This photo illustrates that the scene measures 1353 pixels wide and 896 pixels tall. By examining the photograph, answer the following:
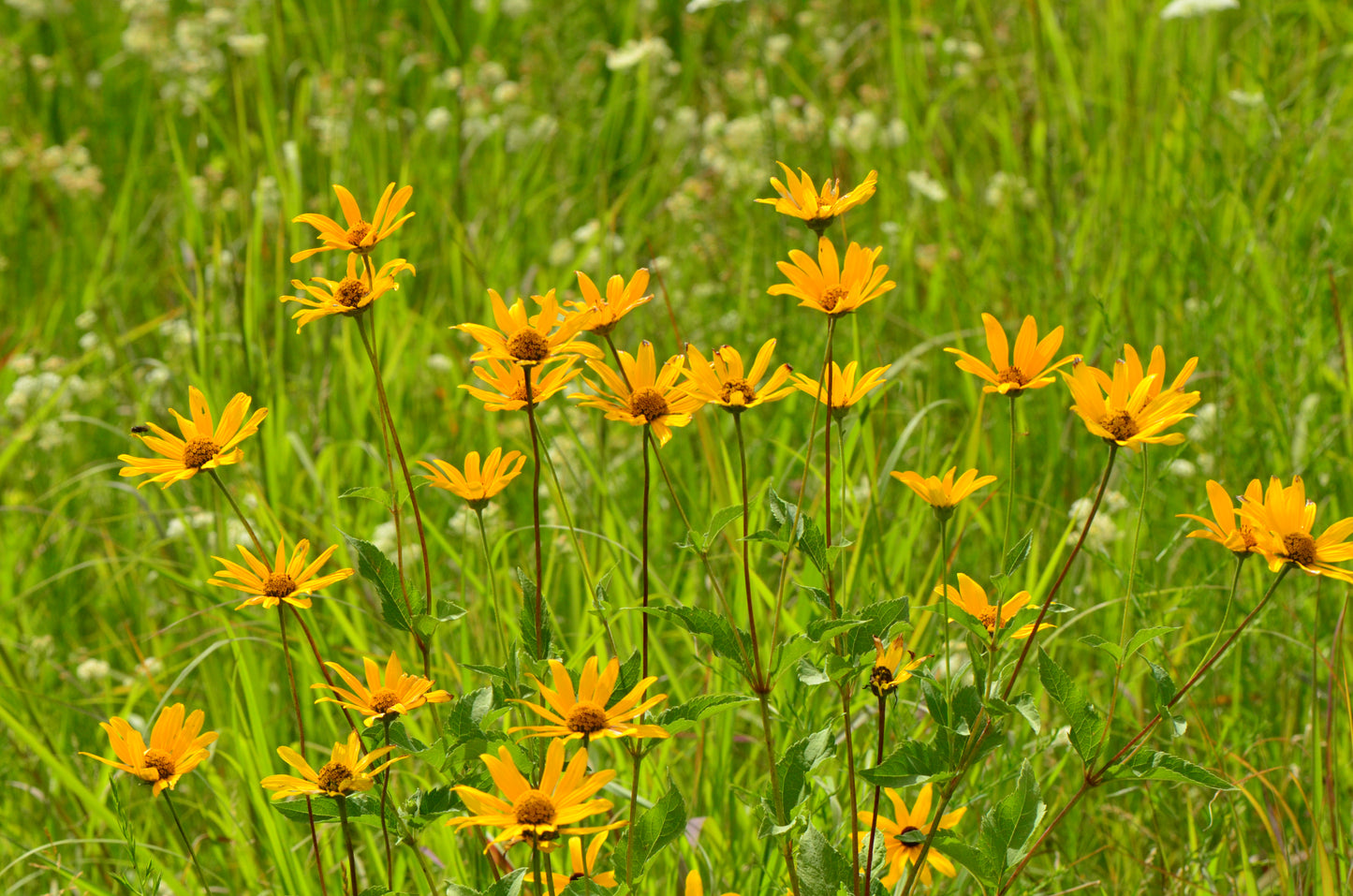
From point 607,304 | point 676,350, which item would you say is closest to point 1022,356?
point 607,304

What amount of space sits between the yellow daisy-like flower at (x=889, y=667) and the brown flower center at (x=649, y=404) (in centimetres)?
25

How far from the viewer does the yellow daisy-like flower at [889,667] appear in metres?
0.91

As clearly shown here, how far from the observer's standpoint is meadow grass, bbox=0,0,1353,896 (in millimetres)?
1469

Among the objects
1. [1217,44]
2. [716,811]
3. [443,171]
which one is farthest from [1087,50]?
[716,811]

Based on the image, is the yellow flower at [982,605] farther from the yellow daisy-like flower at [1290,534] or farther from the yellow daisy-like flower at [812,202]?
the yellow daisy-like flower at [812,202]

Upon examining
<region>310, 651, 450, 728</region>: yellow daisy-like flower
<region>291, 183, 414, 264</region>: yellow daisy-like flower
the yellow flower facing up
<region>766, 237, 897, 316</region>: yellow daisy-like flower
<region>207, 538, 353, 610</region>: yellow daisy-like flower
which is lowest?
<region>310, 651, 450, 728</region>: yellow daisy-like flower

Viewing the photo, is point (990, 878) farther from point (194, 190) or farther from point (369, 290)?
point (194, 190)

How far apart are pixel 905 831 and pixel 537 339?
538 mm

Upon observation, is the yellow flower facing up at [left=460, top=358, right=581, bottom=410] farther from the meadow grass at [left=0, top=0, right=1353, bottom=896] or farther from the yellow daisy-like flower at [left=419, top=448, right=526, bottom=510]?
the meadow grass at [left=0, top=0, right=1353, bottom=896]

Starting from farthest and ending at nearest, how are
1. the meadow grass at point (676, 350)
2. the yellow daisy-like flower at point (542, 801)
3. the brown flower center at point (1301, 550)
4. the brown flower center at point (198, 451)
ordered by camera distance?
the meadow grass at point (676, 350), the brown flower center at point (198, 451), the brown flower center at point (1301, 550), the yellow daisy-like flower at point (542, 801)

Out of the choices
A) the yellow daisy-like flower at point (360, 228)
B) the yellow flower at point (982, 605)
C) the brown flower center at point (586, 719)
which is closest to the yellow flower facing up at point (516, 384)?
the yellow daisy-like flower at point (360, 228)

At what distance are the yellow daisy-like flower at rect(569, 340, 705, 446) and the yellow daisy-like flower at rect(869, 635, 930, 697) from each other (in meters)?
0.24

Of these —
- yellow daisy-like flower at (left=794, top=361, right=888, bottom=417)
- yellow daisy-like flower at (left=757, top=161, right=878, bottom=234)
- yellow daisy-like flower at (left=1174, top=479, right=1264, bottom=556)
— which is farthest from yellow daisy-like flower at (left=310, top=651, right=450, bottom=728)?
yellow daisy-like flower at (left=1174, top=479, right=1264, bottom=556)

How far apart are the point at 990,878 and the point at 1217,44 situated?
3292 mm
